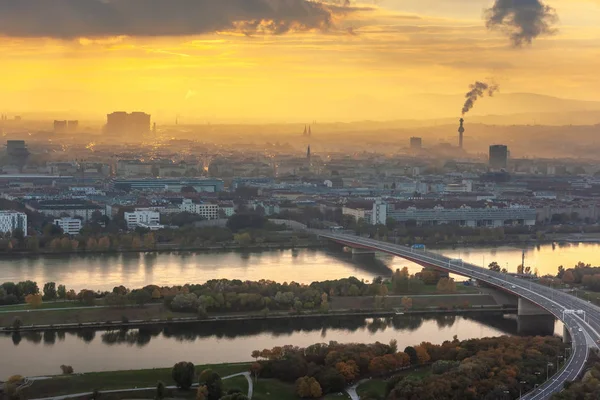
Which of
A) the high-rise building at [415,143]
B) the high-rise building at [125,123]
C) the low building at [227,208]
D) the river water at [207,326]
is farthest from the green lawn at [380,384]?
the high-rise building at [125,123]

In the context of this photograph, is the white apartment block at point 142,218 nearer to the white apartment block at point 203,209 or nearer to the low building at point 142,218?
the low building at point 142,218

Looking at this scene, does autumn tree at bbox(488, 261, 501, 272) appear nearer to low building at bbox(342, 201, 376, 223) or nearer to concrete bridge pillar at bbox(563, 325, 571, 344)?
concrete bridge pillar at bbox(563, 325, 571, 344)

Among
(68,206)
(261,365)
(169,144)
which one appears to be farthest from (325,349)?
(169,144)

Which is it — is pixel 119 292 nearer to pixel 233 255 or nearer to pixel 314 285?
pixel 314 285

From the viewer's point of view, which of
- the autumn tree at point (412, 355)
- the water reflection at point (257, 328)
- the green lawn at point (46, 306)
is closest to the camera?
the autumn tree at point (412, 355)

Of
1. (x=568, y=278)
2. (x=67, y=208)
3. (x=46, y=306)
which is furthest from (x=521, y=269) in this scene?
(x=67, y=208)

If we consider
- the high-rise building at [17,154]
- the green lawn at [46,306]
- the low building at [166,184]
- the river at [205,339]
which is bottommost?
the river at [205,339]

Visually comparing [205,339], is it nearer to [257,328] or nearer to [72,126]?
[257,328]

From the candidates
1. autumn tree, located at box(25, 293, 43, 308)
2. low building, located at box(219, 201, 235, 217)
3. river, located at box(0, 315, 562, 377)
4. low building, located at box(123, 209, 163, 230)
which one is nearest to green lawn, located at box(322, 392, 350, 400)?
river, located at box(0, 315, 562, 377)
